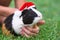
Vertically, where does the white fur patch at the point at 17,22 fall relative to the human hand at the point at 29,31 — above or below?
above

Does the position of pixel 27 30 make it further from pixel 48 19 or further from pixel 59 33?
pixel 48 19

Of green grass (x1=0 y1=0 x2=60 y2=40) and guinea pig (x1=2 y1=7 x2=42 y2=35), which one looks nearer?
guinea pig (x1=2 y1=7 x2=42 y2=35)

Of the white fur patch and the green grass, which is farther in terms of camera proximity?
the green grass

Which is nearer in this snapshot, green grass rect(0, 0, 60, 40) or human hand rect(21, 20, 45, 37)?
human hand rect(21, 20, 45, 37)

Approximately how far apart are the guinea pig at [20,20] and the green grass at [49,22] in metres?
0.07

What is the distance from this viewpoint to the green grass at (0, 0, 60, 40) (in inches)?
95.9

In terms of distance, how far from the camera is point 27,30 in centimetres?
228

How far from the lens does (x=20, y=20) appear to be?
89.7 inches

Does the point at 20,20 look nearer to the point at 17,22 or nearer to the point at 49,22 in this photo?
the point at 17,22

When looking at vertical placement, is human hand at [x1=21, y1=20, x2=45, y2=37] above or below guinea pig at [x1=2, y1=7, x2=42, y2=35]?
below

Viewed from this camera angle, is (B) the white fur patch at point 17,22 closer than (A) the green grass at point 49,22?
Yes

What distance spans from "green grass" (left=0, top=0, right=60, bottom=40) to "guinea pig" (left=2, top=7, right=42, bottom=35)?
0.22 feet

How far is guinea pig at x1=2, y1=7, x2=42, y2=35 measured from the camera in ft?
7.32

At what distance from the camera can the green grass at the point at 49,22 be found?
244 cm
